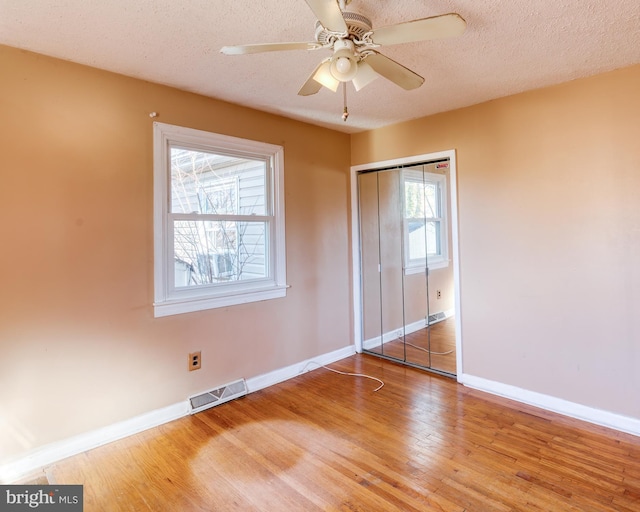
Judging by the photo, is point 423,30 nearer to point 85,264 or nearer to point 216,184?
point 216,184

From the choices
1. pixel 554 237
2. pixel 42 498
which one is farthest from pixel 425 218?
pixel 42 498

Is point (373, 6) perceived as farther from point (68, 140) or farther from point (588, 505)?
point (588, 505)

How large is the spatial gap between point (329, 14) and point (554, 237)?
7.51 feet

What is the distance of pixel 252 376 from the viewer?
3119 mm

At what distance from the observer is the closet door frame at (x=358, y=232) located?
318cm

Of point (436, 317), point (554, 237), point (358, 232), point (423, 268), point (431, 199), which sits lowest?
point (436, 317)

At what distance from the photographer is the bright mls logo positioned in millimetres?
1785

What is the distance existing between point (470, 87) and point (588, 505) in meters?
2.62

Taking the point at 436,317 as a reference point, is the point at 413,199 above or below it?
above

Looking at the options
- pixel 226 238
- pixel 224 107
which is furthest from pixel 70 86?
pixel 226 238

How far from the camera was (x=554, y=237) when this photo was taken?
8.76 ft

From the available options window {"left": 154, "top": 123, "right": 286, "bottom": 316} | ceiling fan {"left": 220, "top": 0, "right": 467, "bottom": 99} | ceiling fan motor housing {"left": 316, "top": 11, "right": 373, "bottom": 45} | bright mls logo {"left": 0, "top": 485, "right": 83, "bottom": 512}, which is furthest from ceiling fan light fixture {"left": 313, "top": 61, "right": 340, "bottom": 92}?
bright mls logo {"left": 0, "top": 485, "right": 83, "bottom": 512}

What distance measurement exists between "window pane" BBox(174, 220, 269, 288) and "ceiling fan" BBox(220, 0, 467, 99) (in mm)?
1547

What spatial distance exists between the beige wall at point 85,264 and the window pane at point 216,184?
0.22 meters
